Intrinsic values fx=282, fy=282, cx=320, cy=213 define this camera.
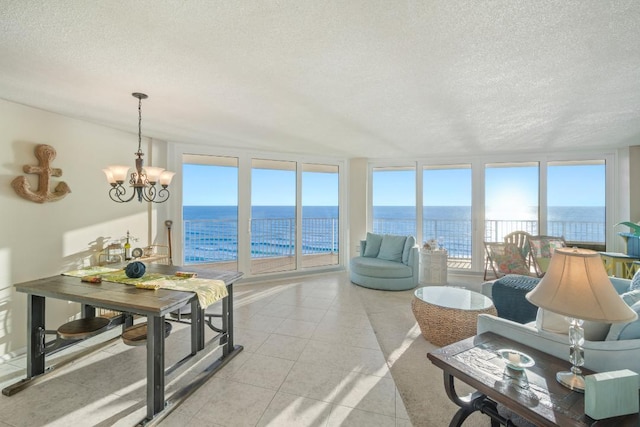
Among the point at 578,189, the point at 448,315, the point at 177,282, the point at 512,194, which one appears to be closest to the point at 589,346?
the point at 448,315

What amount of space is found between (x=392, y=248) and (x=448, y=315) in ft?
8.00

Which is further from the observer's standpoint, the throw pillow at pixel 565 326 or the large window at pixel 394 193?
the large window at pixel 394 193

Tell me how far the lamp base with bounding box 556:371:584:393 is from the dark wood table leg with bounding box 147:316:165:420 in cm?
231

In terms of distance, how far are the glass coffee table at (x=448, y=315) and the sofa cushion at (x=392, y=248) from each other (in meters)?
1.86

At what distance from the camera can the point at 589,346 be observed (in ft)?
4.80

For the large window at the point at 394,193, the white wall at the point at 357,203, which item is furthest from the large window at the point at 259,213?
the large window at the point at 394,193

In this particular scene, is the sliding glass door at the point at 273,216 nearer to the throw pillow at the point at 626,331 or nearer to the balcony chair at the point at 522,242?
the balcony chair at the point at 522,242

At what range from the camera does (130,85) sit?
2.32 m

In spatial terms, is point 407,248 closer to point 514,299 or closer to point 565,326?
point 514,299

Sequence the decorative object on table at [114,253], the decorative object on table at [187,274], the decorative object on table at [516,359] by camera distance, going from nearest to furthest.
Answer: the decorative object on table at [516,359]
the decorative object on table at [187,274]
the decorative object on table at [114,253]

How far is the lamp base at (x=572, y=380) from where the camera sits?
1262 mm

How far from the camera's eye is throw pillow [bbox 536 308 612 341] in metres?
1.62

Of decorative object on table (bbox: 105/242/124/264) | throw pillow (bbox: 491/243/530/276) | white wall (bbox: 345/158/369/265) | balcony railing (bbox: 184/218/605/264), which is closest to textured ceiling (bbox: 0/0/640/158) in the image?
decorative object on table (bbox: 105/242/124/264)

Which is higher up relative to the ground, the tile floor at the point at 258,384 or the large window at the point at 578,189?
the large window at the point at 578,189
